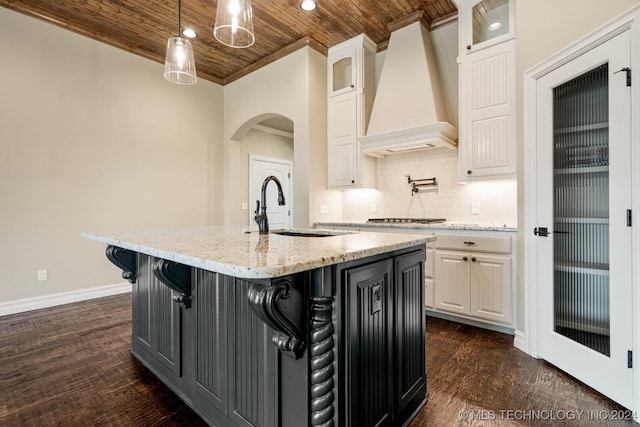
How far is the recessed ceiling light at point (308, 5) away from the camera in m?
3.25

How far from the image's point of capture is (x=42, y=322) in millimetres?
3084

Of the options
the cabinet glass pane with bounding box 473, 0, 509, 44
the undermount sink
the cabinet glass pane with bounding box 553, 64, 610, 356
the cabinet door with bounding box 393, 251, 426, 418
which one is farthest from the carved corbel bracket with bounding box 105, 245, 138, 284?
the cabinet glass pane with bounding box 473, 0, 509, 44

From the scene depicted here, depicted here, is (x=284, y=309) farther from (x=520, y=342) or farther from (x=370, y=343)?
(x=520, y=342)

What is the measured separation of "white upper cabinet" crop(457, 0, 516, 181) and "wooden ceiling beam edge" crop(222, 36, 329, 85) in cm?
173

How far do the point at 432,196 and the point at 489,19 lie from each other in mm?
1869

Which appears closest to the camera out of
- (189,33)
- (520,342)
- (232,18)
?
(232,18)

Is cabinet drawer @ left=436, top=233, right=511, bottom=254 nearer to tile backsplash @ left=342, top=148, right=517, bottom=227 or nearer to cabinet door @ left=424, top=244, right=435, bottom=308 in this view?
cabinet door @ left=424, top=244, right=435, bottom=308

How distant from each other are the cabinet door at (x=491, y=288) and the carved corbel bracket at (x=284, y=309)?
2217 millimetres

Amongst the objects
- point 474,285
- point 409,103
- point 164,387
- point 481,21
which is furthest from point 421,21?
point 164,387

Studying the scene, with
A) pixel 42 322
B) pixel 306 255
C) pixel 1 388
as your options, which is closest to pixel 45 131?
pixel 42 322

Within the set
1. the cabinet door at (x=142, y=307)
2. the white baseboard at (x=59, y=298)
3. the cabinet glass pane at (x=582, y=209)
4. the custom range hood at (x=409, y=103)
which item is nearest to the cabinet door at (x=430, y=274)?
the cabinet glass pane at (x=582, y=209)

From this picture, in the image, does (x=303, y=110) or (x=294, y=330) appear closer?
(x=294, y=330)

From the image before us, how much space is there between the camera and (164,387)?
197cm

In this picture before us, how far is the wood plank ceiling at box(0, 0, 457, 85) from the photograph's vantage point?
333cm
